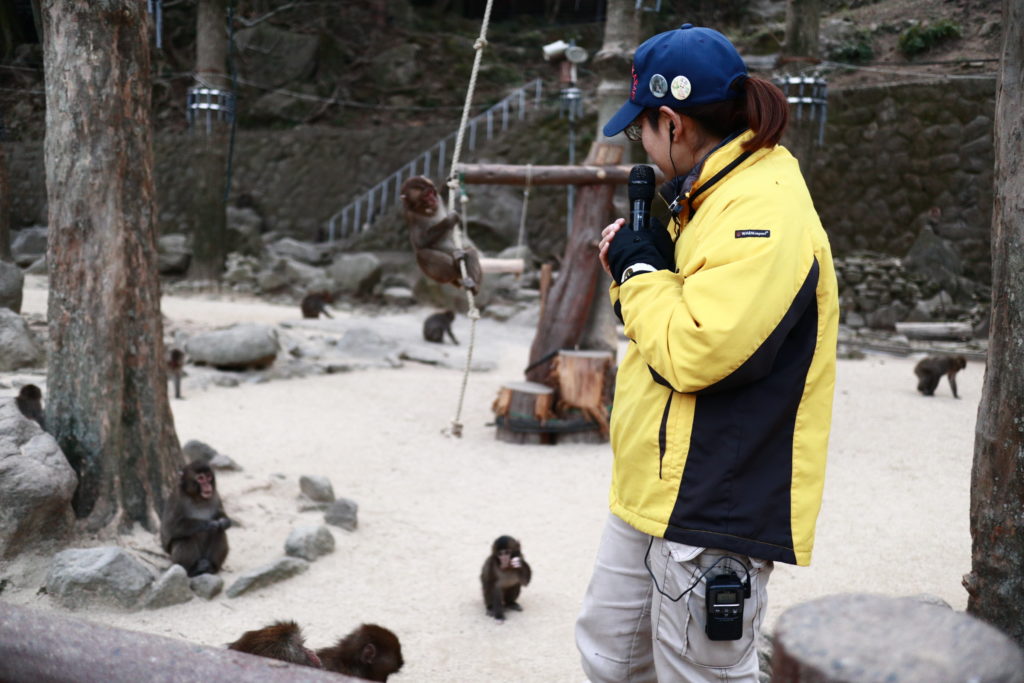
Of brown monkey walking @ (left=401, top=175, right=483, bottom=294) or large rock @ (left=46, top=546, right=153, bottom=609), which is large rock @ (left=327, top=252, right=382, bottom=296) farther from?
large rock @ (left=46, top=546, right=153, bottom=609)

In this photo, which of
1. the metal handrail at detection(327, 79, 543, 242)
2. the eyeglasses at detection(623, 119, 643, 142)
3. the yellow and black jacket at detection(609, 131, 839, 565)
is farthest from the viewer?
the metal handrail at detection(327, 79, 543, 242)

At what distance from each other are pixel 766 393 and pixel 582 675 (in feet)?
7.29

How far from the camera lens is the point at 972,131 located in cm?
1379

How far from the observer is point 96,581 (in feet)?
13.9

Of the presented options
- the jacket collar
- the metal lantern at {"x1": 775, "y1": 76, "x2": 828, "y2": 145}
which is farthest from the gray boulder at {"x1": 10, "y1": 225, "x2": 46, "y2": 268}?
the jacket collar

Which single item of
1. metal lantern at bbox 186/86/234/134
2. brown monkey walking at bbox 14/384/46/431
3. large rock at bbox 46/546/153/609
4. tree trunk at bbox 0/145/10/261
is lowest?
large rock at bbox 46/546/153/609

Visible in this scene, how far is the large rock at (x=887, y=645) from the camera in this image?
1.10 metres

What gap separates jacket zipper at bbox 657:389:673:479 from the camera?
2047 millimetres

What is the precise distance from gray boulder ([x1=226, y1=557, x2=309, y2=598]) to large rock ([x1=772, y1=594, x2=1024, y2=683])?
3763 mm

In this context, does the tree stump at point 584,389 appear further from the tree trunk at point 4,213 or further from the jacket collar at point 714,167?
the jacket collar at point 714,167

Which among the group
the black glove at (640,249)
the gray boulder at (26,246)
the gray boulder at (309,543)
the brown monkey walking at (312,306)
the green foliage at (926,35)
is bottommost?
the brown monkey walking at (312,306)

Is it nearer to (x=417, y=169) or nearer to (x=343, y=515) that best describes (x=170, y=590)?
(x=343, y=515)

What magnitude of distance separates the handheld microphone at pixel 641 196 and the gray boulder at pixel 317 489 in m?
4.20

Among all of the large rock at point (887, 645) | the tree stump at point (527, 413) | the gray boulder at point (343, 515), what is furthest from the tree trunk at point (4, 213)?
the large rock at point (887, 645)
